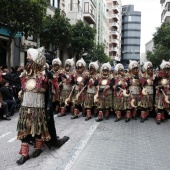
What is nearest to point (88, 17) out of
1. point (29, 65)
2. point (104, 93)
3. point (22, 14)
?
point (22, 14)

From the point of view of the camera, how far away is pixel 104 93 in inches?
346

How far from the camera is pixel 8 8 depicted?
12.9m

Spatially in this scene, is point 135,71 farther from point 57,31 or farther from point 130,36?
point 130,36

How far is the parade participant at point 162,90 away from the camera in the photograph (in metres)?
8.43

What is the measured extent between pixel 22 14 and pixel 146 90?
7.61 metres

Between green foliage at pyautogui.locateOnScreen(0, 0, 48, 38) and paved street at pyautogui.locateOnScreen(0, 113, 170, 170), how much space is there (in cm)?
671

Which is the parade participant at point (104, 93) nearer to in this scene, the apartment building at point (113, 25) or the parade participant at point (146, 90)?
the parade participant at point (146, 90)

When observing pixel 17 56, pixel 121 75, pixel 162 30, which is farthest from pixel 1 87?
pixel 162 30

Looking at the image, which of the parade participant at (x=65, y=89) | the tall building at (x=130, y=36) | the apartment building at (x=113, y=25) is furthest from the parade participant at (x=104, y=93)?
the tall building at (x=130, y=36)

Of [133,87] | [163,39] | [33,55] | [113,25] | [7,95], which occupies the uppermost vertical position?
[113,25]

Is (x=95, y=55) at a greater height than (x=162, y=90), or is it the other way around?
(x=95, y=55)

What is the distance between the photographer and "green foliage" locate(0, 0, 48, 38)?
12812mm

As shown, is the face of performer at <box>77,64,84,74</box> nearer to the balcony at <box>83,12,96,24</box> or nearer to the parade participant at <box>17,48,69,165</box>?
the parade participant at <box>17,48,69,165</box>

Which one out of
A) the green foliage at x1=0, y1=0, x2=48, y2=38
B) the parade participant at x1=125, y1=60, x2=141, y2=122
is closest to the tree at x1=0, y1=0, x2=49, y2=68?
the green foliage at x1=0, y1=0, x2=48, y2=38
